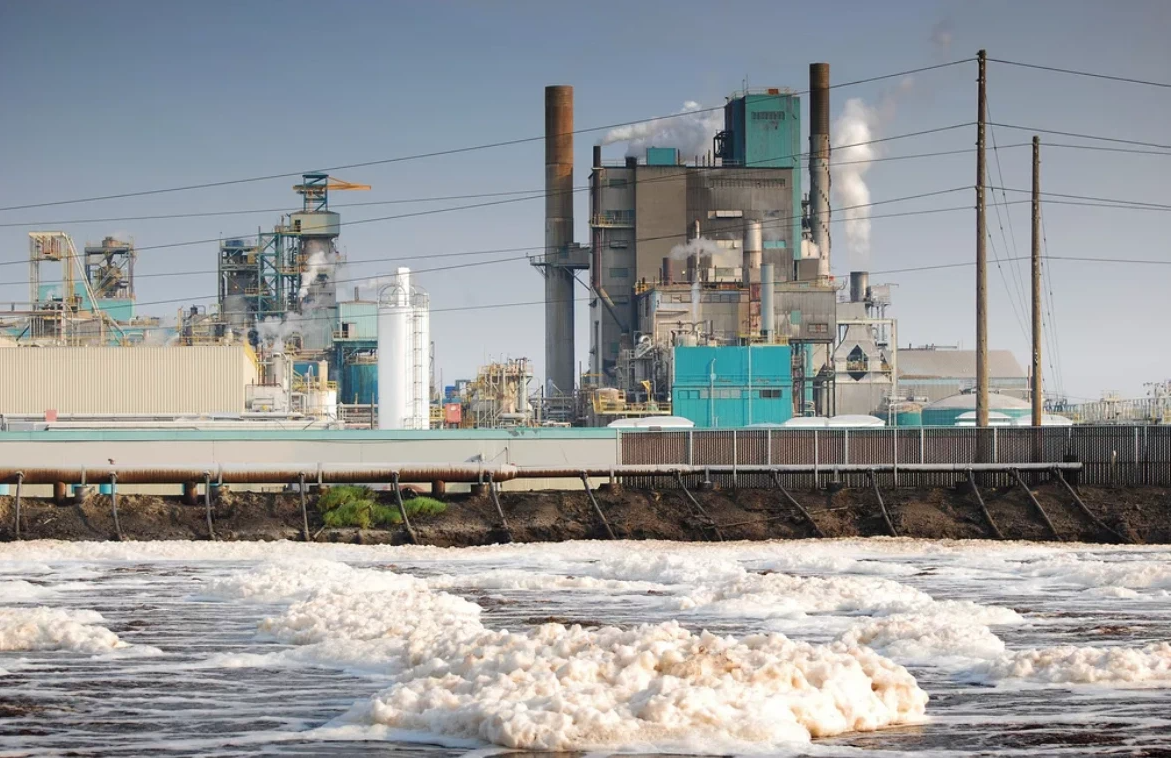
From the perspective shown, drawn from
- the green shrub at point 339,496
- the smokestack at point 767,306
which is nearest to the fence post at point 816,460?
the green shrub at point 339,496

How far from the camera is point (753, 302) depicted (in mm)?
83875

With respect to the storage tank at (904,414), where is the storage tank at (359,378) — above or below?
above

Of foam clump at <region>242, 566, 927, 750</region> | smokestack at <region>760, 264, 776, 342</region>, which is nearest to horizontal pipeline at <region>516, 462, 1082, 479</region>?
foam clump at <region>242, 566, 927, 750</region>

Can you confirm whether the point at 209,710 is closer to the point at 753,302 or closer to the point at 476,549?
the point at 476,549

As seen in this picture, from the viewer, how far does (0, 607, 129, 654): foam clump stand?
15.1 m

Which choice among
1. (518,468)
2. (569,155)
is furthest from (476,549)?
(569,155)

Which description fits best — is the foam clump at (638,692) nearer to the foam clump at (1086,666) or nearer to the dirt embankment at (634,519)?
the foam clump at (1086,666)

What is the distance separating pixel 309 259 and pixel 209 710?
75924 millimetres

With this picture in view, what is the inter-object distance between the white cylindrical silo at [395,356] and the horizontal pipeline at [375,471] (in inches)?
828

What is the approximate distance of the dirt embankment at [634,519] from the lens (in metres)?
30.8

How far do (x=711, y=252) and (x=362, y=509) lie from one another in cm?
6105

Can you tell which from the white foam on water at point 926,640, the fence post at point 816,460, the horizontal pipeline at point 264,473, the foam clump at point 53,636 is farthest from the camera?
the fence post at point 816,460

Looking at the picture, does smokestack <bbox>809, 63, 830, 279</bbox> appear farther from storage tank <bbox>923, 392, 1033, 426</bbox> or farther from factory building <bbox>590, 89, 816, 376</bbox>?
storage tank <bbox>923, 392, 1033, 426</bbox>

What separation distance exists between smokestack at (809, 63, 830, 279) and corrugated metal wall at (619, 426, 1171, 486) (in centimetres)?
5741
